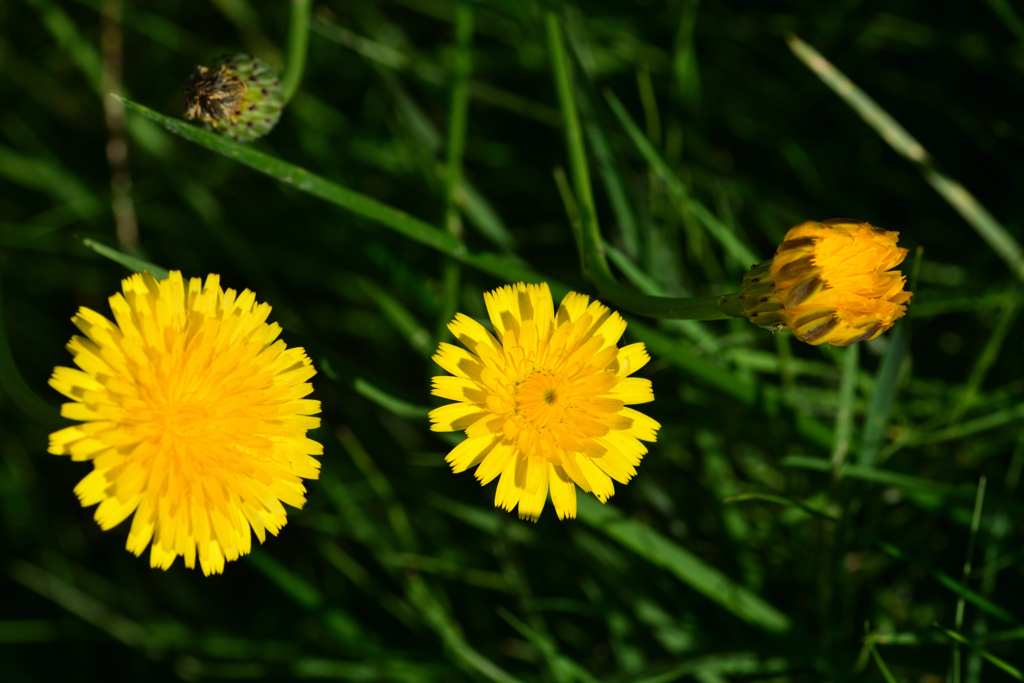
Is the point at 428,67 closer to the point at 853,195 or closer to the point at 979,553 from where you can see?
the point at 853,195

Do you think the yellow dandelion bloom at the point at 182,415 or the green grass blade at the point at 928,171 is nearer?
the yellow dandelion bloom at the point at 182,415

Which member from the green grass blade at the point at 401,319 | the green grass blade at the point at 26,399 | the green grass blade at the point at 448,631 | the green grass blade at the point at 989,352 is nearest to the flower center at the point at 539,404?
the green grass blade at the point at 401,319

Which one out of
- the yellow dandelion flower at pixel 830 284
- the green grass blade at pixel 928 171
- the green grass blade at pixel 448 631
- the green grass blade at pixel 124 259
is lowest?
the green grass blade at pixel 448 631

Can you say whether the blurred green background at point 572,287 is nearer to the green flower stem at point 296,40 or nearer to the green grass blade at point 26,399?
the green flower stem at point 296,40

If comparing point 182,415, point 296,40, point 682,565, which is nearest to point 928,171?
point 682,565

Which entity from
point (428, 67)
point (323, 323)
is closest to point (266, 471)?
point (323, 323)

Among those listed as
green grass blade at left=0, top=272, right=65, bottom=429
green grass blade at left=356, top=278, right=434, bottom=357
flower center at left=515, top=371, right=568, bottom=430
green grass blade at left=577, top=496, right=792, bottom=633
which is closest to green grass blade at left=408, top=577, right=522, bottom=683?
green grass blade at left=577, top=496, right=792, bottom=633
